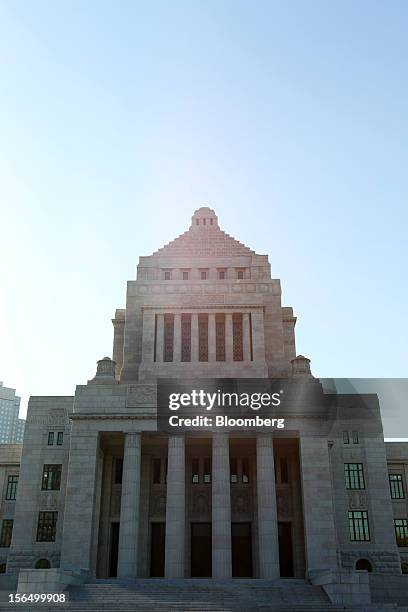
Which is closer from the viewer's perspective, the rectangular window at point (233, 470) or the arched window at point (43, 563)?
the arched window at point (43, 563)

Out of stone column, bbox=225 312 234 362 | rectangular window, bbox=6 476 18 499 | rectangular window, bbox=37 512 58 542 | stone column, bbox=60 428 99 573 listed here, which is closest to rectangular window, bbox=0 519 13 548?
rectangular window, bbox=6 476 18 499

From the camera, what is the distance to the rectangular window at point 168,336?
52.7m

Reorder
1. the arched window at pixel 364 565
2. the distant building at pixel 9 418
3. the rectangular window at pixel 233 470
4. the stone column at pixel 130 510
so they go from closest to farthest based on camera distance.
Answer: the stone column at pixel 130 510
the arched window at pixel 364 565
the rectangular window at pixel 233 470
the distant building at pixel 9 418

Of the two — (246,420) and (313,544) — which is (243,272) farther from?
(313,544)

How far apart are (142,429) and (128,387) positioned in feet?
11.0

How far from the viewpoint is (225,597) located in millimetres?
35812

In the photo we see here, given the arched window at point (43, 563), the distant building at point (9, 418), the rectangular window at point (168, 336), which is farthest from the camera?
the distant building at point (9, 418)

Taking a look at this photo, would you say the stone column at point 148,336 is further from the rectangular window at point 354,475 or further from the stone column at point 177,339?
the rectangular window at point 354,475

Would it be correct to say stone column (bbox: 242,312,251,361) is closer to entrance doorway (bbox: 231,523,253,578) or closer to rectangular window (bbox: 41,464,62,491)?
entrance doorway (bbox: 231,523,253,578)

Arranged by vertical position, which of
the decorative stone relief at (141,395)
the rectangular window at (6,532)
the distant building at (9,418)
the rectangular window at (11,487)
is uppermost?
the distant building at (9,418)

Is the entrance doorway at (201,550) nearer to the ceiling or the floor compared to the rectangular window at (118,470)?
nearer to the floor

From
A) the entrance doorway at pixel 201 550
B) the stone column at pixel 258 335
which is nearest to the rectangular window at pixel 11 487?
the entrance doorway at pixel 201 550

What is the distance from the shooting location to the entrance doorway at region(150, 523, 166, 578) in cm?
4703

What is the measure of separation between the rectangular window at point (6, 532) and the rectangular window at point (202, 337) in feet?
70.3
